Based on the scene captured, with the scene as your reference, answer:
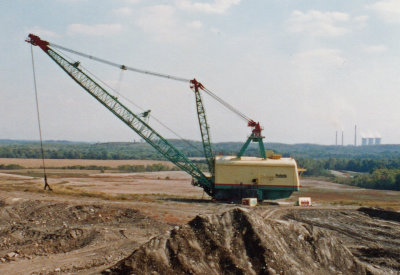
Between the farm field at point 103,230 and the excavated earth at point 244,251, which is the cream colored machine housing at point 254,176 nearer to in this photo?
the farm field at point 103,230

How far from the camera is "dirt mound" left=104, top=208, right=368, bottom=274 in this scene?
16578mm

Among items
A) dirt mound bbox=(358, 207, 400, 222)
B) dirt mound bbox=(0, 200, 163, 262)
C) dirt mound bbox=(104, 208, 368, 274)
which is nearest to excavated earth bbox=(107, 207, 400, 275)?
dirt mound bbox=(104, 208, 368, 274)

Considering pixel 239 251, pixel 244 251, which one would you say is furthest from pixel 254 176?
pixel 239 251

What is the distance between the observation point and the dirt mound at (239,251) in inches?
653

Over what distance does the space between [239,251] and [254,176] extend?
87.2 feet

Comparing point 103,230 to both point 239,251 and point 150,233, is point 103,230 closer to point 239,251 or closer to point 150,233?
point 150,233

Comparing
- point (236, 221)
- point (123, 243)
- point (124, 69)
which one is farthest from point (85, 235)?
point (124, 69)

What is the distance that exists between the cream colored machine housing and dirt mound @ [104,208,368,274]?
22831 millimetres

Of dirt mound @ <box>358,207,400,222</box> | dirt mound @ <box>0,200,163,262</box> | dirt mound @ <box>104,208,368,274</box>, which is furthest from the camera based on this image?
dirt mound @ <box>358,207,400,222</box>

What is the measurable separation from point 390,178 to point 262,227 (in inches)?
3235

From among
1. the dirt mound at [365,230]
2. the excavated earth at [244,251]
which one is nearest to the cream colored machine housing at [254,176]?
the dirt mound at [365,230]

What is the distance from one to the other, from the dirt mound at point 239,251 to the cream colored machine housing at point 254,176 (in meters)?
22.8

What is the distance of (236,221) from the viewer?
19359 millimetres

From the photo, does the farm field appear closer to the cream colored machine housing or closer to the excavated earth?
the excavated earth
